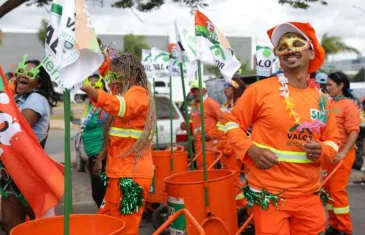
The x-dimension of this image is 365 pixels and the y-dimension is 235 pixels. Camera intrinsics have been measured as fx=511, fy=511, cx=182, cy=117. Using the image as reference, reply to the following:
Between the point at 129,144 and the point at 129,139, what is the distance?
0.04 metres

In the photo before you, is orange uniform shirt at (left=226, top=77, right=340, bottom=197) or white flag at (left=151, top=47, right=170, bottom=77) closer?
orange uniform shirt at (left=226, top=77, right=340, bottom=197)

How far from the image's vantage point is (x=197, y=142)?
806cm

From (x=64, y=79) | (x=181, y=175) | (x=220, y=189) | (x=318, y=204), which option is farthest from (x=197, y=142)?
(x=64, y=79)

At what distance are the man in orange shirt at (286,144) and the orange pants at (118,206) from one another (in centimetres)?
103

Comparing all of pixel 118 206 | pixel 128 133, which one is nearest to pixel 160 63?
pixel 128 133

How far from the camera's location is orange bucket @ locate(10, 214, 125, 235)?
3.13 meters

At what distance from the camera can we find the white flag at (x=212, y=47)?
5137mm

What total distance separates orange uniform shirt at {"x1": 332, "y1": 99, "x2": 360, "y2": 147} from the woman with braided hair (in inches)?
96.0

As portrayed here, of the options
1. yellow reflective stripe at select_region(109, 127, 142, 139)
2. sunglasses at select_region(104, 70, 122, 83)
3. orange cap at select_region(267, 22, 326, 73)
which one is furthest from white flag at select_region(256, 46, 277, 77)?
orange cap at select_region(267, 22, 326, 73)

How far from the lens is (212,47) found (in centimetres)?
520

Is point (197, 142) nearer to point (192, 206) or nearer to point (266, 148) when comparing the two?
point (192, 206)

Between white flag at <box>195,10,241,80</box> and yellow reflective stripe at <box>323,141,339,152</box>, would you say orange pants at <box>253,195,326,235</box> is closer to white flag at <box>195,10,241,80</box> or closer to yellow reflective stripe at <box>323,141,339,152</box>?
yellow reflective stripe at <box>323,141,339,152</box>

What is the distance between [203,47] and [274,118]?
1.78 m

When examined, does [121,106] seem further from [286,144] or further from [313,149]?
[313,149]
